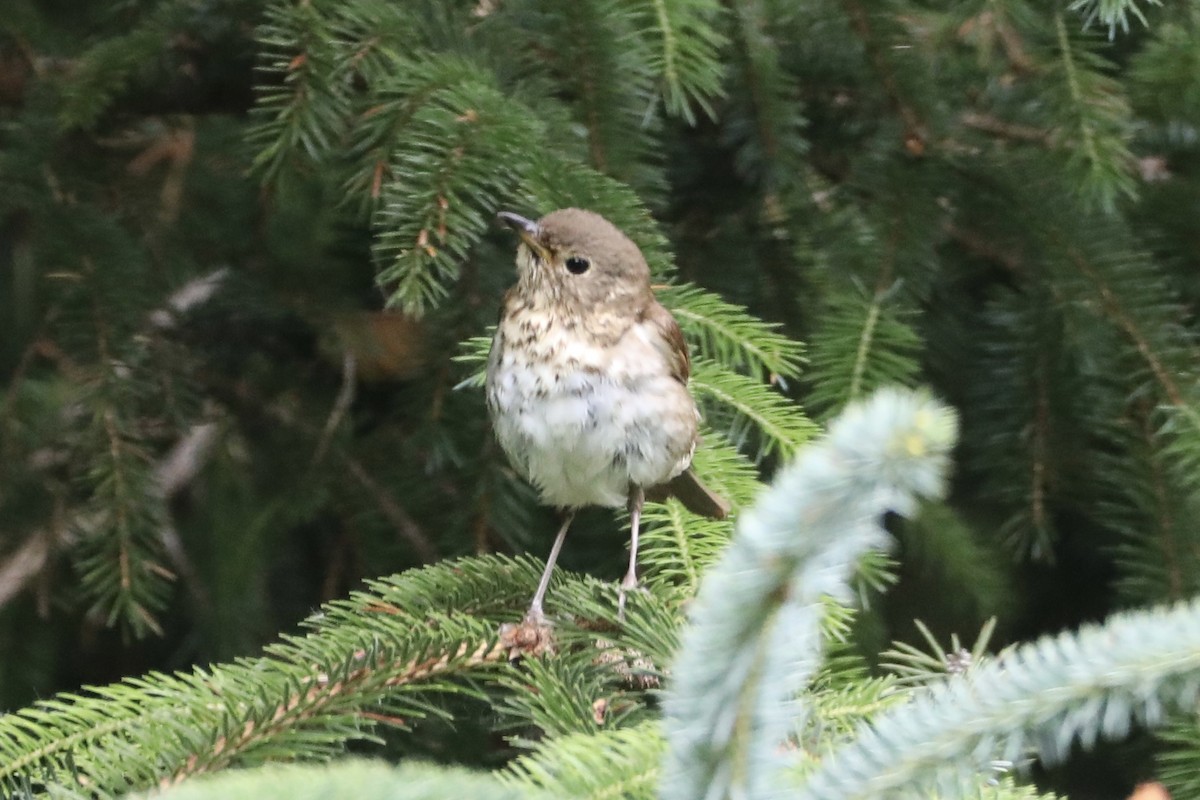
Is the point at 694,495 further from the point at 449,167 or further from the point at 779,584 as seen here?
the point at 779,584

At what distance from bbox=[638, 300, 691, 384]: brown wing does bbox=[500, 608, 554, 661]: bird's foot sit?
0.67 meters

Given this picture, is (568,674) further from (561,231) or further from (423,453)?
(423,453)

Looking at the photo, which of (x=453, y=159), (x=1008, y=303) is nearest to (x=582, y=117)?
(x=453, y=159)

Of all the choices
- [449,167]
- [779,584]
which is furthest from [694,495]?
[779,584]

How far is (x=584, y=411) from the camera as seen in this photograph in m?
2.14

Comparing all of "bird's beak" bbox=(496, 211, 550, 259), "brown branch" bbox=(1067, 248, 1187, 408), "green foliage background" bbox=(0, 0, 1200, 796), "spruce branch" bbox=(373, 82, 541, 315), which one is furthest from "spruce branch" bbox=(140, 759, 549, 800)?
"brown branch" bbox=(1067, 248, 1187, 408)

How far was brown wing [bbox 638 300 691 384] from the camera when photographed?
2166mm

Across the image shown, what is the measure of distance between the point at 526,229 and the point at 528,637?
0.92 meters

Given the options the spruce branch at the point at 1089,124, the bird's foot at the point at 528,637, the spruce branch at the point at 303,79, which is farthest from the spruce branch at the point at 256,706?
the spruce branch at the point at 1089,124

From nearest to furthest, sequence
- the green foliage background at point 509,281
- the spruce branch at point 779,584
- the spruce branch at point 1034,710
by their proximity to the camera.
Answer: the spruce branch at point 779,584, the spruce branch at point 1034,710, the green foliage background at point 509,281

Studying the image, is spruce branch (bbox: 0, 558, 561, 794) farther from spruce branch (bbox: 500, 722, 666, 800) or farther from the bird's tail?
the bird's tail

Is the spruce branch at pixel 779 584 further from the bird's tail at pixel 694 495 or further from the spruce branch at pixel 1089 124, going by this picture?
the spruce branch at pixel 1089 124

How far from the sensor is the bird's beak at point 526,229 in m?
2.22

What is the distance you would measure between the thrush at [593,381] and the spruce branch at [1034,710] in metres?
1.13
